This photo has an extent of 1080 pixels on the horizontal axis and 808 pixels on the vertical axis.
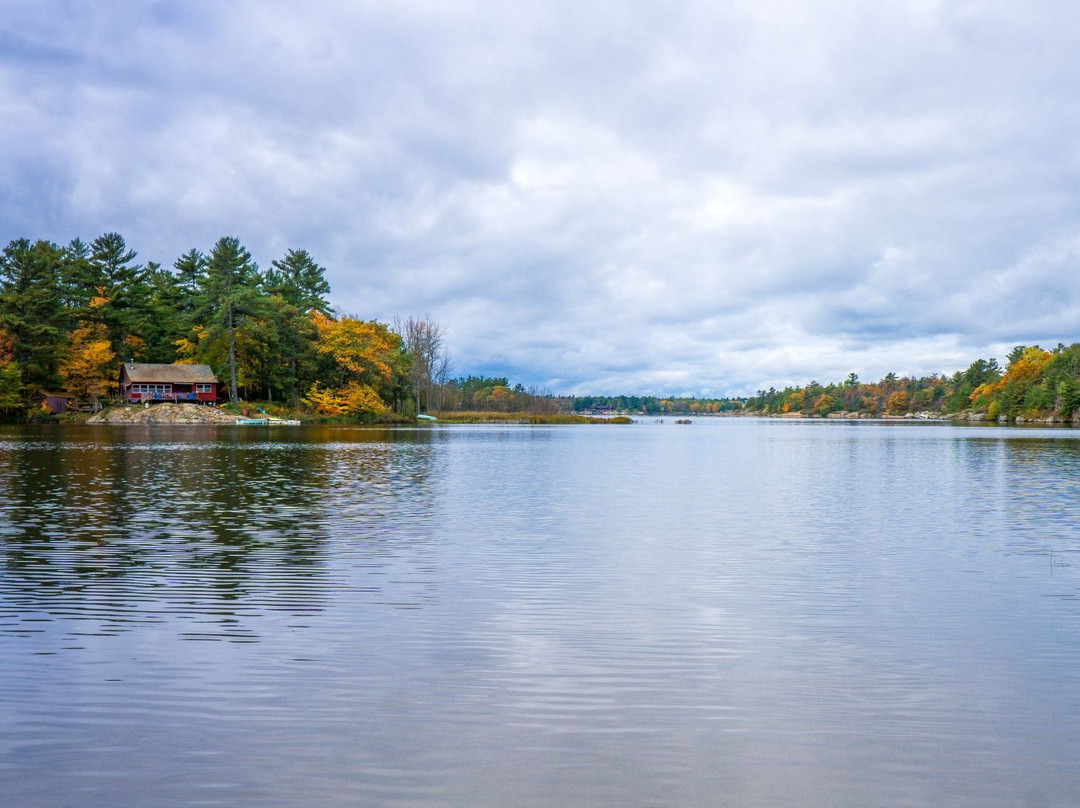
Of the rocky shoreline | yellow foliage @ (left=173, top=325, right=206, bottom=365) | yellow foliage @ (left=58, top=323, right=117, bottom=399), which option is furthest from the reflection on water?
yellow foliage @ (left=173, top=325, right=206, bottom=365)

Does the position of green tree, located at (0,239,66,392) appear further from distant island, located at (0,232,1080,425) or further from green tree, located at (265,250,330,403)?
green tree, located at (265,250,330,403)

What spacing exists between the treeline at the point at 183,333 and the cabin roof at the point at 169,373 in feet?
8.59

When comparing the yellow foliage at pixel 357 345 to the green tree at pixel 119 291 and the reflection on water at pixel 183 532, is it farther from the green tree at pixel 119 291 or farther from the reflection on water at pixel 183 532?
the reflection on water at pixel 183 532

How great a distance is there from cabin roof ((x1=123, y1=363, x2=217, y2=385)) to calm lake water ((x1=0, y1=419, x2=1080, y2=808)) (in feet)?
254

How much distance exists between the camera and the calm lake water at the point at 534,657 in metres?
6.16

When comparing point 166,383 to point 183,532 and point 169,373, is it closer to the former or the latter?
point 169,373

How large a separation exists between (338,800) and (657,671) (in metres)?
3.92

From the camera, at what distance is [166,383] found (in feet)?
311

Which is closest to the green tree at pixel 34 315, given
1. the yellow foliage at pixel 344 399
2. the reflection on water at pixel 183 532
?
the yellow foliage at pixel 344 399

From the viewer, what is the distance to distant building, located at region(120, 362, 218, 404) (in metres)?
93.8

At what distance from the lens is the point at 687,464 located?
4047 cm

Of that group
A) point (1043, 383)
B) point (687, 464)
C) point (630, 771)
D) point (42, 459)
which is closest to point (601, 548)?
point (630, 771)

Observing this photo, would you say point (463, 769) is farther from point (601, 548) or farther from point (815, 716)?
point (601, 548)

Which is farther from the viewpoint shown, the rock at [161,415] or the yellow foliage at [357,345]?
the yellow foliage at [357,345]
